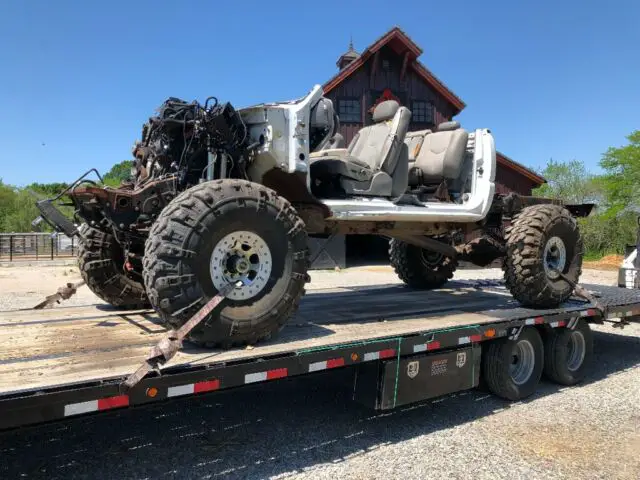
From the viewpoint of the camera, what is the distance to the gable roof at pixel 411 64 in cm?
2141

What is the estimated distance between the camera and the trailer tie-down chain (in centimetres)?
345

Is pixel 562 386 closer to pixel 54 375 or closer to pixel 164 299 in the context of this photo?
pixel 164 299

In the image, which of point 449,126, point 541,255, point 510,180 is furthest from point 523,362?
point 510,180

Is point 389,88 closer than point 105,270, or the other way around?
point 105,270

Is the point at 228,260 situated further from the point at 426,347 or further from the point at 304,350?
the point at 426,347

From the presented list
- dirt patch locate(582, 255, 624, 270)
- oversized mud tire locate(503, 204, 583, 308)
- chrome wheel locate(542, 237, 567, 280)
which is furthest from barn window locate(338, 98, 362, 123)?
chrome wheel locate(542, 237, 567, 280)

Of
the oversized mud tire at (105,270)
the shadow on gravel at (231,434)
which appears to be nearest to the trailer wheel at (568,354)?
the shadow on gravel at (231,434)

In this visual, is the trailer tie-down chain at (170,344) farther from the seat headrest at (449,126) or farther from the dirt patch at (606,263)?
the dirt patch at (606,263)

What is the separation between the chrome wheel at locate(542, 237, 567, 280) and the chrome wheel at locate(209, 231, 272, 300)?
386cm

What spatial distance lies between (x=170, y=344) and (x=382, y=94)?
19848mm

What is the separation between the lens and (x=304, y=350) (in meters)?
4.39

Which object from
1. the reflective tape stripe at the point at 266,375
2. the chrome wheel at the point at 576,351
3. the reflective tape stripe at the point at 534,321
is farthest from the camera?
the chrome wheel at the point at 576,351

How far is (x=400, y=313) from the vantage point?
6.50 meters

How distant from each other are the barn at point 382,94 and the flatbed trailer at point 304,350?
1432 cm
